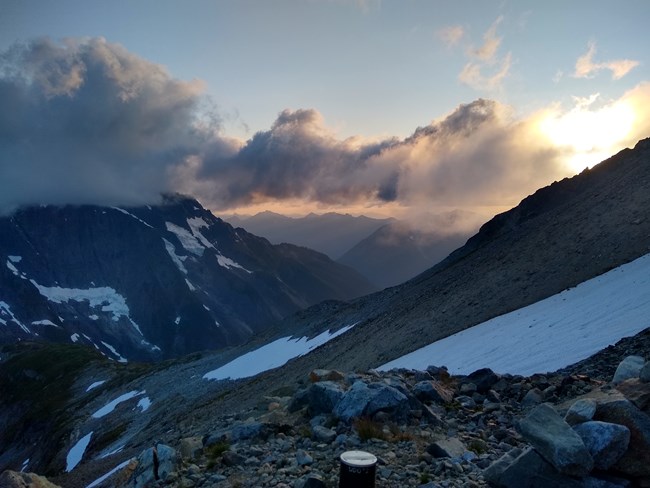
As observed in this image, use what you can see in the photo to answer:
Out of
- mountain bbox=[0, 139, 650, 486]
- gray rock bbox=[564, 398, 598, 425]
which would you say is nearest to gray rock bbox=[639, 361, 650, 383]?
gray rock bbox=[564, 398, 598, 425]

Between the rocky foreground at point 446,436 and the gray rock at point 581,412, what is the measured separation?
0.02 meters

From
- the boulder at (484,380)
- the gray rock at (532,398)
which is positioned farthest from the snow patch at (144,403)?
the gray rock at (532,398)

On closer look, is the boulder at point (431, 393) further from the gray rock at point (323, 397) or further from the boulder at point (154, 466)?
the boulder at point (154, 466)

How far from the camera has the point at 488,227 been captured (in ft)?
233

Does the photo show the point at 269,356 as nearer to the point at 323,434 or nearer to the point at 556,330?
the point at 556,330

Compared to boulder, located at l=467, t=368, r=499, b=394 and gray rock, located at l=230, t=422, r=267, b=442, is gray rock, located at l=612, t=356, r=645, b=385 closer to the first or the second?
boulder, located at l=467, t=368, r=499, b=394

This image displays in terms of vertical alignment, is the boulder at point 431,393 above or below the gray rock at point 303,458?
below

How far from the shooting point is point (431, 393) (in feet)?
48.2

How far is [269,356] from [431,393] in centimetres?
6419

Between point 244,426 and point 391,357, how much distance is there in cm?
2570

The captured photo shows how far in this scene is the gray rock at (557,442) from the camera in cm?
784

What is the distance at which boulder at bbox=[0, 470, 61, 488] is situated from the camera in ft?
38.7

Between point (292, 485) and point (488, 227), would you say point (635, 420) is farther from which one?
point (488, 227)

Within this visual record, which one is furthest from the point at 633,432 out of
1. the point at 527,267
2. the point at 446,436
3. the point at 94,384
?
the point at 94,384
